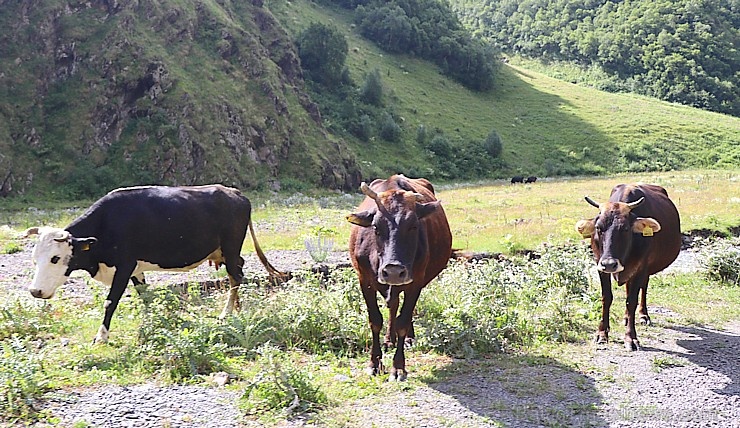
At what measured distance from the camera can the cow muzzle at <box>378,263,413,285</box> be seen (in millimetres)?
6973

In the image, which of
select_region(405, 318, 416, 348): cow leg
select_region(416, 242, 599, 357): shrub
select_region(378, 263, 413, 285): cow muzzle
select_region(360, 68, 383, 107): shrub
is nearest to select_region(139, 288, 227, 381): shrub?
select_region(378, 263, 413, 285): cow muzzle

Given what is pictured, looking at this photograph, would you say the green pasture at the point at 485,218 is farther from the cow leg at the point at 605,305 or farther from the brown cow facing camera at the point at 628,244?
the cow leg at the point at 605,305

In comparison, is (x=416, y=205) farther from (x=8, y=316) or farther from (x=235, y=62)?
(x=235, y=62)

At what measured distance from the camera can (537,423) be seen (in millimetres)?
6566

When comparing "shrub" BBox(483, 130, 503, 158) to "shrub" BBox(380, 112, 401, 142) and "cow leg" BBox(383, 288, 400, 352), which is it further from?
"cow leg" BBox(383, 288, 400, 352)

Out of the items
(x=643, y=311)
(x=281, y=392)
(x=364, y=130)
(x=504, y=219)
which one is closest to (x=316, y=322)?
(x=281, y=392)

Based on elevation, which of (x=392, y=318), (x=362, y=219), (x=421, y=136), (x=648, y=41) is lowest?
(x=421, y=136)

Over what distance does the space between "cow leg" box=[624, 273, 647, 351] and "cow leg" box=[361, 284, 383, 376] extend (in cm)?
384

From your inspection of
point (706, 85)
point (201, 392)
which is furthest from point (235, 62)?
point (706, 85)

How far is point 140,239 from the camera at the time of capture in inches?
379

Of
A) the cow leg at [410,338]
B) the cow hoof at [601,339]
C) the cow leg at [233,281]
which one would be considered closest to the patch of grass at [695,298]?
the cow hoof at [601,339]

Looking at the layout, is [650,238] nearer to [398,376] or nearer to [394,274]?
[398,376]

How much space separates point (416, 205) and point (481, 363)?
2.50 m

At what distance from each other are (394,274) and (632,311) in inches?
178
